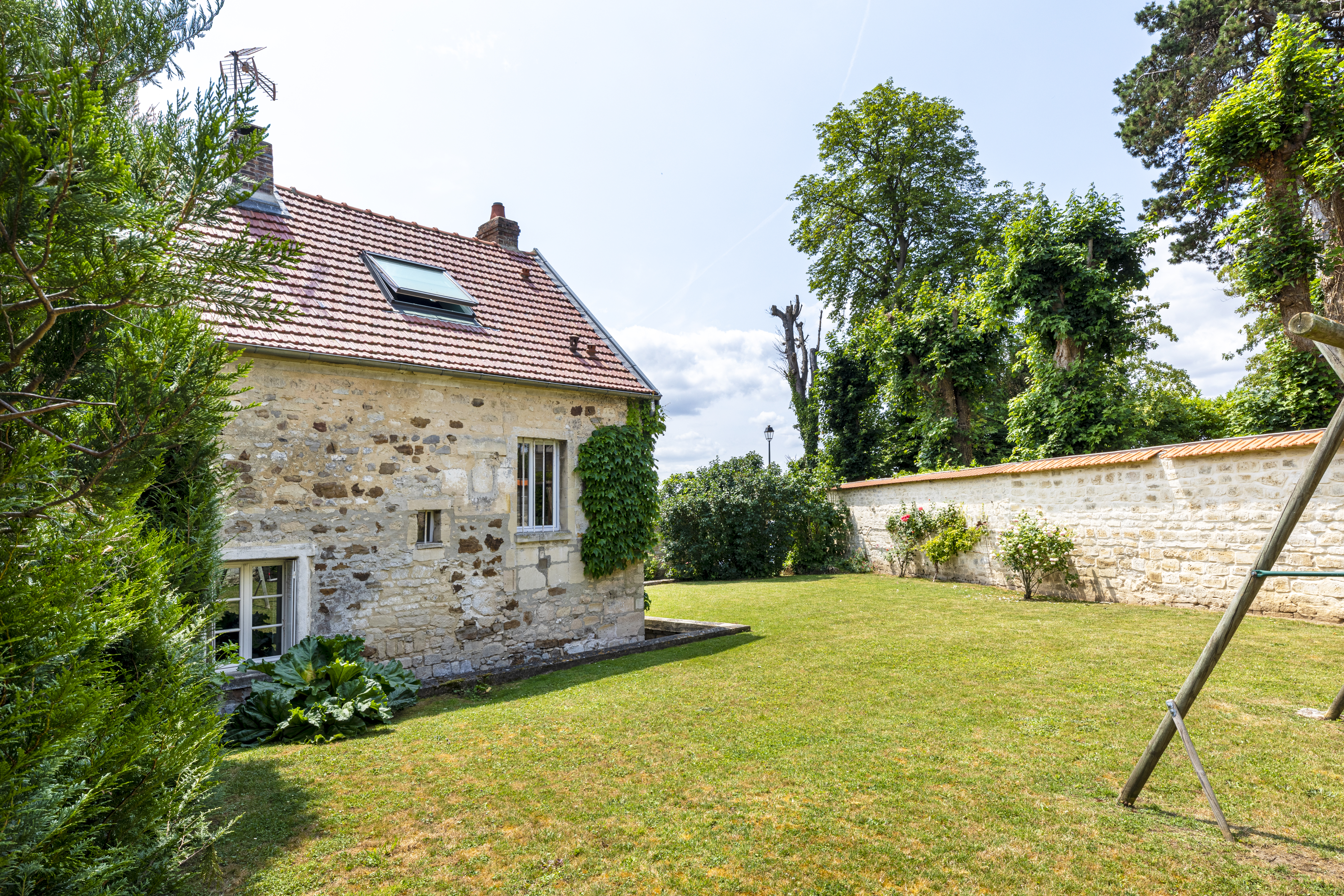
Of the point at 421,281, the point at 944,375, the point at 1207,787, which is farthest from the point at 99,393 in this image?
the point at 944,375

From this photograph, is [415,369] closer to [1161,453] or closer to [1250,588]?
[1250,588]

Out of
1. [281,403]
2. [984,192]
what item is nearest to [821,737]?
[281,403]

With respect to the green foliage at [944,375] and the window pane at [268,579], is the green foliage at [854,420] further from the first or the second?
the window pane at [268,579]

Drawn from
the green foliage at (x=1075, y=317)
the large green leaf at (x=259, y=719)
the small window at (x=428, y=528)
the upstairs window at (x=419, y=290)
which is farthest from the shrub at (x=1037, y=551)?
the large green leaf at (x=259, y=719)

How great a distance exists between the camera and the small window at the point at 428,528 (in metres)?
7.54

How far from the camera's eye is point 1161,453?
953 centimetres

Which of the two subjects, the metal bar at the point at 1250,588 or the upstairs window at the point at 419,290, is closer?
the metal bar at the point at 1250,588

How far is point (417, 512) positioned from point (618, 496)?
274 centimetres

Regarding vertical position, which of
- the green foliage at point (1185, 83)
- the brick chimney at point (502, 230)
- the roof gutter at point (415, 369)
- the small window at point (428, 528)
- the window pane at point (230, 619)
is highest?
the green foliage at point (1185, 83)

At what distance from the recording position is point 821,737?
4.89 m

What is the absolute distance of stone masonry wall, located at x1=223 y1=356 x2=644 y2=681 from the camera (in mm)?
6566

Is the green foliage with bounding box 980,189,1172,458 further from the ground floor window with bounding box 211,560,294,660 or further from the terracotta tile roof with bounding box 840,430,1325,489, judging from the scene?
the ground floor window with bounding box 211,560,294,660

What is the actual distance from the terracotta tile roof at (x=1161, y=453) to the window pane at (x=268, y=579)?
11.0 meters

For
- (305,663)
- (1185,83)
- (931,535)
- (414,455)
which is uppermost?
(1185,83)
